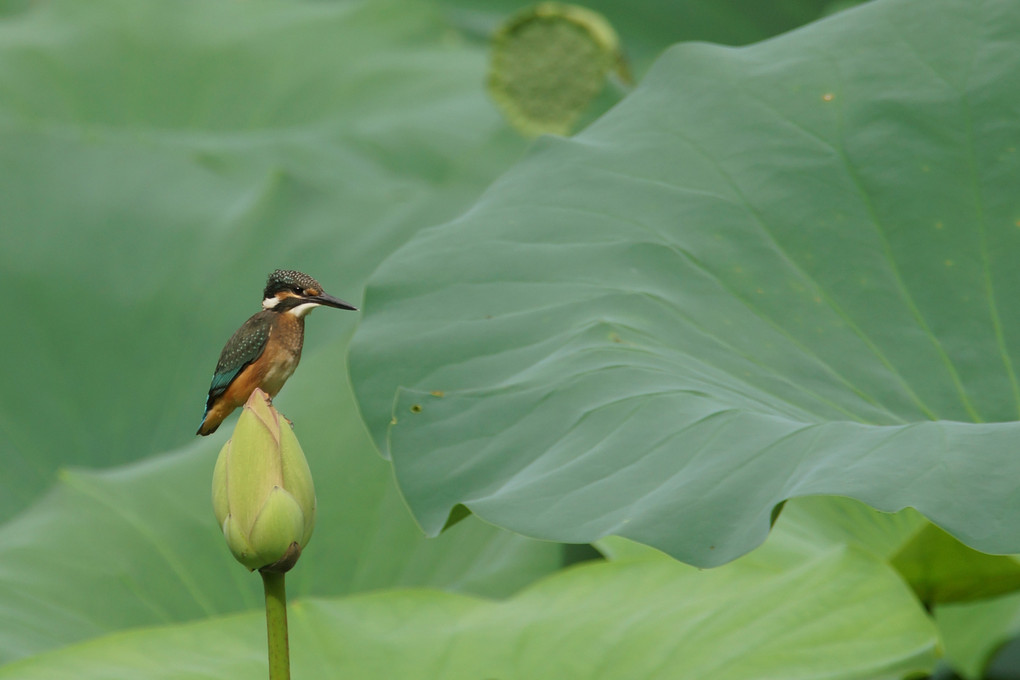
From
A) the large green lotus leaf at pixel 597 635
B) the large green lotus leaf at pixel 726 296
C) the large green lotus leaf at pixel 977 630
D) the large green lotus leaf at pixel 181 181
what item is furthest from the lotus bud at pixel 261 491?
the large green lotus leaf at pixel 977 630

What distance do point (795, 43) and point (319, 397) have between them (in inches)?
31.2

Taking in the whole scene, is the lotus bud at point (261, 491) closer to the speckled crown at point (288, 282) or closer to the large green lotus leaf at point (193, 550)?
the speckled crown at point (288, 282)

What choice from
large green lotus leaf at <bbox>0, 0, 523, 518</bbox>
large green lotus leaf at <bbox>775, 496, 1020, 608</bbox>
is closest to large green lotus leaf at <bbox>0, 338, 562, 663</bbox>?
large green lotus leaf at <bbox>0, 0, 523, 518</bbox>

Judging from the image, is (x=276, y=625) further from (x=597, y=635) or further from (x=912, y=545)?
(x=912, y=545)

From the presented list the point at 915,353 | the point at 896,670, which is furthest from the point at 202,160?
the point at 896,670

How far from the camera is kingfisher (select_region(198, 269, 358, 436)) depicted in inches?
28.6

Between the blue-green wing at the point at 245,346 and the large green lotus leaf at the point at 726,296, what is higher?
the blue-green wing at the point at 245,346

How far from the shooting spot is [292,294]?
733mm

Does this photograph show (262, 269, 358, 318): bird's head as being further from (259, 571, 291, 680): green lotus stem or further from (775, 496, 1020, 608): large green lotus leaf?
(775, 496, 1020, 608): large green lotus leaf

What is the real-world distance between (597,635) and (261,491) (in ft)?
1.64

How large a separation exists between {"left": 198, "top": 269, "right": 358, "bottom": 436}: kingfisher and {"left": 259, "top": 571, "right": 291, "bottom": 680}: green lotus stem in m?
0.12

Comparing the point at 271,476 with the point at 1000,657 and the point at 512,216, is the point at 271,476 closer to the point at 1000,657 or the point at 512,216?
the point at 512,216

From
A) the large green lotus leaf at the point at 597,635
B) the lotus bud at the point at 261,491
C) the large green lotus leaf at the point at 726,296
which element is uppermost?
the lotus bud at the point at 261,491

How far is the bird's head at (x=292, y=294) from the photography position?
72cm
